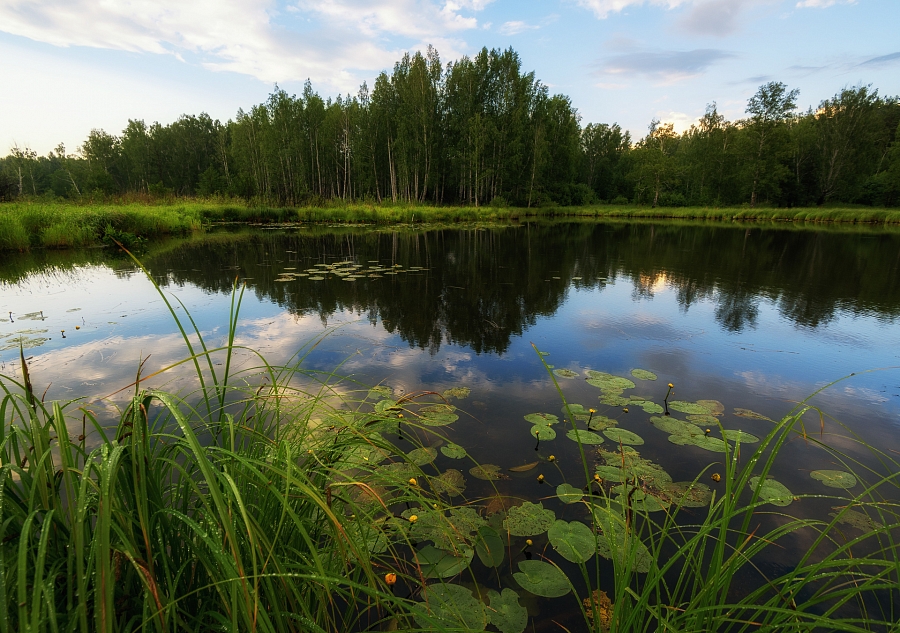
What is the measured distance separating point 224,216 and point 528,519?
2551 cm

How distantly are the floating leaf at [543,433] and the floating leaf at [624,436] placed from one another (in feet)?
1.34

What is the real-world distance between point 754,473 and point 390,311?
4.67 m

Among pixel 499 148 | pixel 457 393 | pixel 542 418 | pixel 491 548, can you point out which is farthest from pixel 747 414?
pixel 499 148

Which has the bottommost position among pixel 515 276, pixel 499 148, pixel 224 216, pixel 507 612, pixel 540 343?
pixel 507 612

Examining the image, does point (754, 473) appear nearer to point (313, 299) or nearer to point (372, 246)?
point (313, 299)

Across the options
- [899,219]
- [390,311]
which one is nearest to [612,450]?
[390,311]

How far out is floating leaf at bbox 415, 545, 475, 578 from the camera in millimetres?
1768

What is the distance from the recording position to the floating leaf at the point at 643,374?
12.8 feet

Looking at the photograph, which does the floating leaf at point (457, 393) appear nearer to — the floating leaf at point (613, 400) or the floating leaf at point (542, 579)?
the floating leaf at point (613, 400)

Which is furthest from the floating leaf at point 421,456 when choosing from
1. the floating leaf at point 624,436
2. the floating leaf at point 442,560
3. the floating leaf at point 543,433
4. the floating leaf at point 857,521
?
the floating leaf at point 857,521

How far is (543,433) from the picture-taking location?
113 inches

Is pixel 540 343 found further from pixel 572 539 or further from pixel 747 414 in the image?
pixel 572 539

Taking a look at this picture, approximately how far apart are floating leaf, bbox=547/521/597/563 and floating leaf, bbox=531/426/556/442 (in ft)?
2.45

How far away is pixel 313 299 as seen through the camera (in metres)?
6.62
